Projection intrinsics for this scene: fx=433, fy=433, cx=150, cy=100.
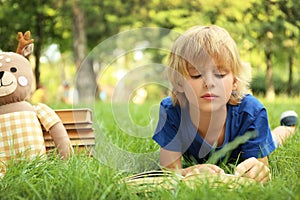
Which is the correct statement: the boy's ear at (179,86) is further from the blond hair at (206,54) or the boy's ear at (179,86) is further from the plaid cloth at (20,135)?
the plaid cloth at (20,135)

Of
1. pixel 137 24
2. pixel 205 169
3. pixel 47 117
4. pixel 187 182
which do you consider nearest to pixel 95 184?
pixel 187 182

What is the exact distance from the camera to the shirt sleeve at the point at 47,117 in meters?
1.87

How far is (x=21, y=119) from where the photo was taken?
1799mm

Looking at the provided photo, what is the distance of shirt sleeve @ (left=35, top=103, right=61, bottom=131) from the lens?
6.12ft

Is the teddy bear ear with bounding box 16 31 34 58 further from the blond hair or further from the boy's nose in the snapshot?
the boy's nose

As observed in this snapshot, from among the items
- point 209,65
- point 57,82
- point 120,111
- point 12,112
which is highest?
point 209,65

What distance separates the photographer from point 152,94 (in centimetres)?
1427

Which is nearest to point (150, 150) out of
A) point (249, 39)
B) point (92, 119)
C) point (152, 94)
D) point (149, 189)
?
point (92, 119)

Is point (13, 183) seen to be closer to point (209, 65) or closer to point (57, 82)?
point (209, 65)

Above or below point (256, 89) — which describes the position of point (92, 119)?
above

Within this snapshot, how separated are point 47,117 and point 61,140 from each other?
0.12 meters

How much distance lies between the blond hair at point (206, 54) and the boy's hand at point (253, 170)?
353 millimetres

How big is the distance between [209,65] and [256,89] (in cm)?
1126

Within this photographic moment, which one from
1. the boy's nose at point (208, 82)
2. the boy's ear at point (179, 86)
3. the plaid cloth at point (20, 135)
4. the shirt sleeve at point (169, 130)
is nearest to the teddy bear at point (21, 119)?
the plaid cloth at point (20, 135)
